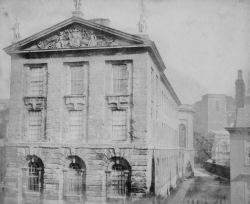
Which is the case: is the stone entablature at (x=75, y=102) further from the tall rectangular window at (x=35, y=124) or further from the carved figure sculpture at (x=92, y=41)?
the carved figure sculpture at (x=92, y=41)

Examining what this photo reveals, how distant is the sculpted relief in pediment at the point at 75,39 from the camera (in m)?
20.6

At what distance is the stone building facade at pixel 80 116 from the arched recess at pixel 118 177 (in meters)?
0.05

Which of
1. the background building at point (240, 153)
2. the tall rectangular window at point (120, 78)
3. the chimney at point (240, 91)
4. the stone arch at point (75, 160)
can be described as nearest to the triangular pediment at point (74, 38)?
the tall rectangular window at point (120, 78)

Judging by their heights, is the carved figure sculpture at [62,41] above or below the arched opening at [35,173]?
above

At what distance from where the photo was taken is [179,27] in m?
18.2

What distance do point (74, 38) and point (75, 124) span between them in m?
4.99

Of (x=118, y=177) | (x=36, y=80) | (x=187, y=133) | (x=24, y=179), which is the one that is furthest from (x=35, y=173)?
(x=187, y=133)

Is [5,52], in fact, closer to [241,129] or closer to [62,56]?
[62,56]

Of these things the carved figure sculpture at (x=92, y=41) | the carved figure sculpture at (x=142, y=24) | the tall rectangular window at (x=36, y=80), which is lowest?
the tall rectangular window at (x=36, y=80)

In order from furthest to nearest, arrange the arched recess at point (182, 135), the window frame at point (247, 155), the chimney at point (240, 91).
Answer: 1. the arched recess at point (182, 135)
2. the window frame at point (247, 155)
3. the chimney at point (240, 91)

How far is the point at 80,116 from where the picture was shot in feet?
68.9

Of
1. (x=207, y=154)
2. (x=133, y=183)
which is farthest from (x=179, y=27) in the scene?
(x=207, y=154)

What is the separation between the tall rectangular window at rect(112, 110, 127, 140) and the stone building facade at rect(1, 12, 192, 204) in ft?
0.19

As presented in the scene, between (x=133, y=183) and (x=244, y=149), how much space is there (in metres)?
7.46
